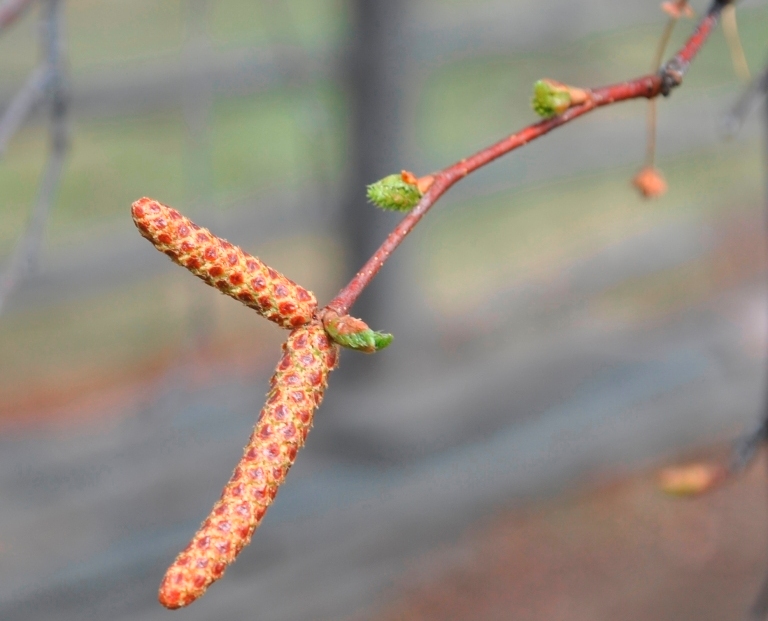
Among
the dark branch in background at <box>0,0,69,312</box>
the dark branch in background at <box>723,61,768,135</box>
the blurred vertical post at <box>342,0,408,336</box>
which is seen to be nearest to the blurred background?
the blurred vertical post at <box>342,0,408,336</box>

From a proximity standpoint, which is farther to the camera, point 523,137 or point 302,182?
point 302,182

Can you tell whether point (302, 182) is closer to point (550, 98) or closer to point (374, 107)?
point (374, 107)

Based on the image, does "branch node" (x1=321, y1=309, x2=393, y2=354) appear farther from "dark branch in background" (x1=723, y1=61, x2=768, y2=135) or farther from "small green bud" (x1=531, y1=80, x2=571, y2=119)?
"dark branch in background" (x1=723, y1=61, x2=768, y2=135)

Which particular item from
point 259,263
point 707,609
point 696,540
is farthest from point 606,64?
point 259,263

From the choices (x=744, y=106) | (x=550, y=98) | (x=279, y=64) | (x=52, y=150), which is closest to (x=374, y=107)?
(x=279, y=64)

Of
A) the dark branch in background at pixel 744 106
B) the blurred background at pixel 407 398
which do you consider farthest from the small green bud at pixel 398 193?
the blurred background at pixel 407 398

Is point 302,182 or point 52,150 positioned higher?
point 302,182

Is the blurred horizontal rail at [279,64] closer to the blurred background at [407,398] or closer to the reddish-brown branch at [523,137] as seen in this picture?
the blurred background at [407,398]
